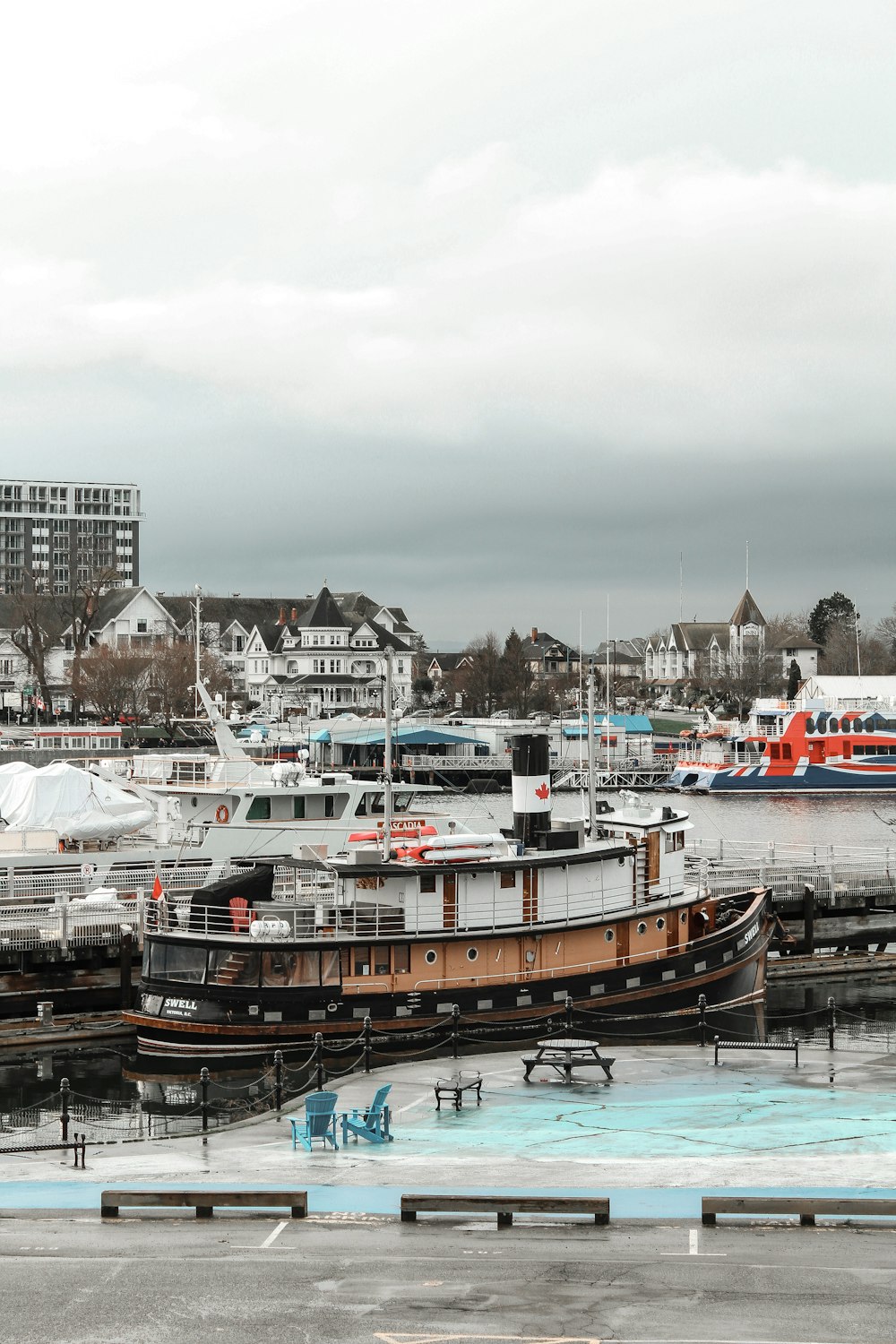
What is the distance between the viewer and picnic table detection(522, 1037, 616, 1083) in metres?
23.7

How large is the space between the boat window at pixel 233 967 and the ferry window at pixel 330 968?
127 cm

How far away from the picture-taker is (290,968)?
2814cm

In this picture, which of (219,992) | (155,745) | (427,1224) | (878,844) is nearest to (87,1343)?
(427,1224)

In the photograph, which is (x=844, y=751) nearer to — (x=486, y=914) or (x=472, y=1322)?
(x=486, y=914)

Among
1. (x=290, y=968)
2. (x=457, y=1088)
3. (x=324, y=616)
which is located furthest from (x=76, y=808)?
(x=324, y=616)

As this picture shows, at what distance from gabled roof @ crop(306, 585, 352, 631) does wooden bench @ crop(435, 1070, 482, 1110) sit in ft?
473

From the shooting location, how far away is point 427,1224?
52.6 feet

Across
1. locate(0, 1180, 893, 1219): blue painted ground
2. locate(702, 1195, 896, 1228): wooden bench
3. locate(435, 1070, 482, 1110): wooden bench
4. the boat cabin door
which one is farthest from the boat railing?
locate(702, 1195, 896, 1228): wooden bench

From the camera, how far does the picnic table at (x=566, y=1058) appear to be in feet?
77.7

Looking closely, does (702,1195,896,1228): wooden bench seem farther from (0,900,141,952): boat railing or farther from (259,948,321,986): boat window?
(0,900,141,952): boat railing

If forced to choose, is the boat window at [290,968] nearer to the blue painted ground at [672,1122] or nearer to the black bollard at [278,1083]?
the black bollard at [278,1083]

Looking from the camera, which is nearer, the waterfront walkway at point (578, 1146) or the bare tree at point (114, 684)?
→ the waterfront walkway at point (578, 1146)

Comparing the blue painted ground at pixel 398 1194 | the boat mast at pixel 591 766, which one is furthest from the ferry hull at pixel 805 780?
the blue painted ground at pixel 398 1194

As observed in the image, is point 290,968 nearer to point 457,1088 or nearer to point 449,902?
point 449,902
